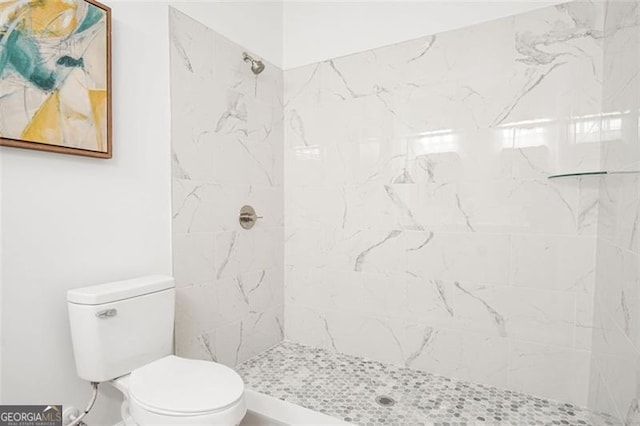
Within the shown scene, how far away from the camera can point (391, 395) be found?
5.73 feet

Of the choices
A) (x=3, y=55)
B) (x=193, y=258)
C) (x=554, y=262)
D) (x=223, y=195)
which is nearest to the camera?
(x=3, y=55)

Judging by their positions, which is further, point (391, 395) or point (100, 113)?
point (391, 395)

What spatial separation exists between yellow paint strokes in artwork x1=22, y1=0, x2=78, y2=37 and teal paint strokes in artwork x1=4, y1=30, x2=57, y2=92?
49 millimetres

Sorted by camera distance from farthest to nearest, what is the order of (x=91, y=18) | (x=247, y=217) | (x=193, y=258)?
(x=247, y=217)
(x=193, y=258)
(x=91, y=18)

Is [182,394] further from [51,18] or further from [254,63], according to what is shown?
[254,63]

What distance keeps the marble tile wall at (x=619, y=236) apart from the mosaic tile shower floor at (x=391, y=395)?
211mm

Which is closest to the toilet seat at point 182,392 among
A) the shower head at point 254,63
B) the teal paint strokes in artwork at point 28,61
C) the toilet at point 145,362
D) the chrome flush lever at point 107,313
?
the toilet at point 145,362

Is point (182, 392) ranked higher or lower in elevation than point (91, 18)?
lower

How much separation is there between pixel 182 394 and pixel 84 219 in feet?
2.45

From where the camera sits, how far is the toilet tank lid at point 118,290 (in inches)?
48.9

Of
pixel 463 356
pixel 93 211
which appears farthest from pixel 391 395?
pixel 93 211

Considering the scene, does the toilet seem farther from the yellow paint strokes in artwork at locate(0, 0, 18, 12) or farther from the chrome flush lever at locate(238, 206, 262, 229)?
the yellow paint strokes in artwork at locate(0, 0, 18, 12)

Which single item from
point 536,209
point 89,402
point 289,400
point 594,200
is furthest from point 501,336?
point 89,402

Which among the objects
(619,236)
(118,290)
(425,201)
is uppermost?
(425,201)
